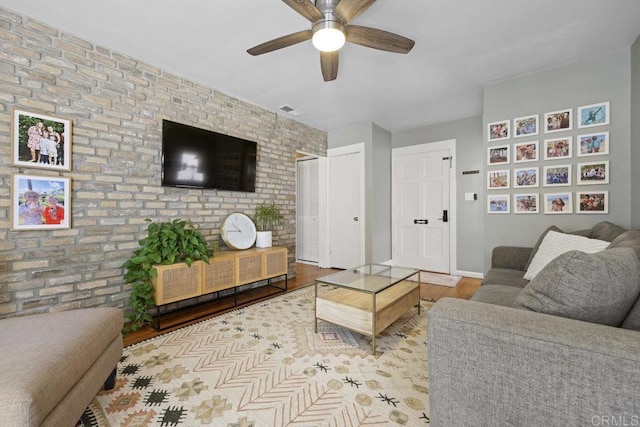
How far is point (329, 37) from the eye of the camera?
5.90ft

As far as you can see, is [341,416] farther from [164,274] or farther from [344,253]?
[344,253]

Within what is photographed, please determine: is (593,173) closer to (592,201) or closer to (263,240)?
(592,201)

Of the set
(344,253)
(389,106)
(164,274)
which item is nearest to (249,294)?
(164,274)

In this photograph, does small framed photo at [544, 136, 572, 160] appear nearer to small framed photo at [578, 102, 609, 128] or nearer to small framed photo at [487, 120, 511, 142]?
small framed photo at [578, 102, 609, 128]

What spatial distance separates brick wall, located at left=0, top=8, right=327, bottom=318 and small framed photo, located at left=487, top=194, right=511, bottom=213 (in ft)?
10.6

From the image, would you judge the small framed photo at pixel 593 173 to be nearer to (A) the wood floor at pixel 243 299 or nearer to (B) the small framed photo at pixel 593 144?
(B) the small framed photo at pixel 593 144

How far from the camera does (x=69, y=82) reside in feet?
7.09

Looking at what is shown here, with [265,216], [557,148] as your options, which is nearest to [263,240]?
A: [265,216]

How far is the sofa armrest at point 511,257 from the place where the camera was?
258 centimetres

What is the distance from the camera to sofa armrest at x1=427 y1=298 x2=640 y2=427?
2.32 ft

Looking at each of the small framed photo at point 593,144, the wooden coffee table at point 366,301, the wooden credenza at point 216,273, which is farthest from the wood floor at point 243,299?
the small framed photo at point 593,144

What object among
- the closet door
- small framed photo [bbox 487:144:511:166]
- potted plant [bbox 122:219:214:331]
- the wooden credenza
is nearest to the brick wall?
potted plant [bbox 122:219:214:331]

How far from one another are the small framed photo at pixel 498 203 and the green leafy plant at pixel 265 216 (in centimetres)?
258

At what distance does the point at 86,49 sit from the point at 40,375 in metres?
2.53
